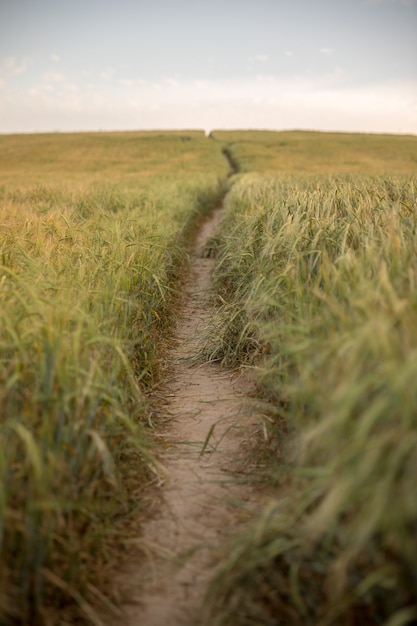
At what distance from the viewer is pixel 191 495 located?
2328mm

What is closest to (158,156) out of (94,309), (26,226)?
(26,226)

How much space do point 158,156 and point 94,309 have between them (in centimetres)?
3178

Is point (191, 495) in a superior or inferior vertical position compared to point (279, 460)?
inferior

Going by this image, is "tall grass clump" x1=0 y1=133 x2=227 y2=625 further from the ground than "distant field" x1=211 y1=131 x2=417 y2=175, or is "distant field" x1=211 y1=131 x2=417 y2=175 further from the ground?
"distant field" x1=211 y1=131 x2=417 y2=175

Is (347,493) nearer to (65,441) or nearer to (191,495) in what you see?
(65,441)

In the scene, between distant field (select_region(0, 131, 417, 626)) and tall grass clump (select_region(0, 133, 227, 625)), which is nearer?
distant field (select_region(0, 131, 417, 626))

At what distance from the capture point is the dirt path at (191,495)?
1761 millimetres

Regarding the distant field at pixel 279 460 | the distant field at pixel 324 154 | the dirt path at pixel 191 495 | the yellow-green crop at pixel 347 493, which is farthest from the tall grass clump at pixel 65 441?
the distant field at pixel 324 154

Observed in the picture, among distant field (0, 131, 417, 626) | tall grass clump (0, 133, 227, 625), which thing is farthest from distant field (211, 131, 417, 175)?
distant field (0, 131, 417, 626)

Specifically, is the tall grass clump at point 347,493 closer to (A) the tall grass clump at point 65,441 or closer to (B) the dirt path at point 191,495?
(B) the dirt path at point 191,495

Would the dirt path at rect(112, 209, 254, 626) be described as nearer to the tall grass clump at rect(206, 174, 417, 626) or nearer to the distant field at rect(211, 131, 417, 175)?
the tall grass clump at rect(206, 174, 417, 626)

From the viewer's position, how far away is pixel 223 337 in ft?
13.0

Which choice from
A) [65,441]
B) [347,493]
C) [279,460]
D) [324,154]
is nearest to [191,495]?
[279,460]

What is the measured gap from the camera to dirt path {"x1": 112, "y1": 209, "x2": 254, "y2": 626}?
1.76 m
